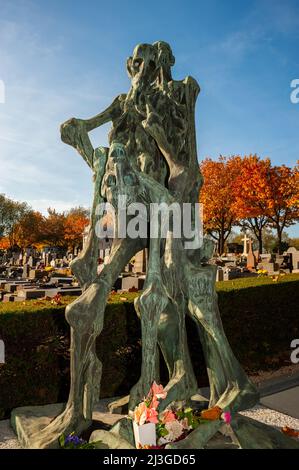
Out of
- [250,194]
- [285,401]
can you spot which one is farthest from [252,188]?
[285,401]

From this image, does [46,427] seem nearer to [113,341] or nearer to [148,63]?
[113,341]

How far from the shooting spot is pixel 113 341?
618cm

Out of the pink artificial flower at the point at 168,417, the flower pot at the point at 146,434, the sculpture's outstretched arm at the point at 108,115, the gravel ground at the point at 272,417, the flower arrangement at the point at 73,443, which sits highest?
the sculpture's outstretched arm at the point at 108,115

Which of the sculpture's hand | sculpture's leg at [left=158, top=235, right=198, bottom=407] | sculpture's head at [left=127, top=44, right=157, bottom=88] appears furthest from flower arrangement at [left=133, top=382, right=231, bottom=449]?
sculpture's head at [left=127, top=44, right=157, bottom=88]

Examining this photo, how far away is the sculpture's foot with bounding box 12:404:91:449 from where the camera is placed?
3689mm

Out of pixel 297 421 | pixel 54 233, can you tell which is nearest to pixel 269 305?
pixel 297 421

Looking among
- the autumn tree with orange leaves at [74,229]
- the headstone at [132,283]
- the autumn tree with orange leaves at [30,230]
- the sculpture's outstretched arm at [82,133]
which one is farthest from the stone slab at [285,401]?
the autumn tree with orange leaves at [30,230]

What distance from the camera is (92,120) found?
15.0 feet

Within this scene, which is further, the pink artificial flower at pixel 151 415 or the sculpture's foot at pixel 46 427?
the sculpture's foot at pixel 46 427

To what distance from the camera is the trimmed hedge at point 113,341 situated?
548 cm

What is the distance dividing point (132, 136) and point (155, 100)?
49 centimetres

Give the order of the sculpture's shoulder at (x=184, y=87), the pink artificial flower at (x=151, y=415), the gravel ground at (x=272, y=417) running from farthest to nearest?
1. the gravel ground at (x=272, y=417)
2. the sculpture's shoulder at (x=184, y=87)
3. the pink artificial flower at (x=151, y=415)

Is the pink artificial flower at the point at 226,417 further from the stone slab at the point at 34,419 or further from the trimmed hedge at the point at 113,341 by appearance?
the trimmed hedge at the point at 113,341

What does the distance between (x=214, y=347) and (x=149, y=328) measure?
31.1 inches
